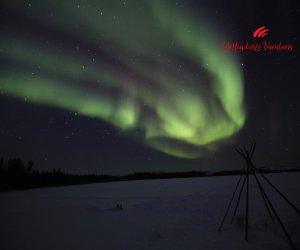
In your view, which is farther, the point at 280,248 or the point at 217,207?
the point at 217,207

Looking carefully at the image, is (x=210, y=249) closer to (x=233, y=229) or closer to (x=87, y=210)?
(x=233, y=229)

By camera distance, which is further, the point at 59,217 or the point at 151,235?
the point at 59,217

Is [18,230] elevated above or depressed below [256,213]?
below

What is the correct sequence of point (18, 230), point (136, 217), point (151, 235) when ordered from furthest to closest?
point (136, 217)
point (18, 230)
point (151, 235)

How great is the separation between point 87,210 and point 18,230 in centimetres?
473

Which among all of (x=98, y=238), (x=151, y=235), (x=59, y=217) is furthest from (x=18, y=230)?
(x=151, y=235)

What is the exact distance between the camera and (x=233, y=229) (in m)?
8.68

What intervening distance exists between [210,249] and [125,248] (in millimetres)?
2672

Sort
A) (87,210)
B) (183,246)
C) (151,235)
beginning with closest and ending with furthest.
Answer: (183,246)
(151,235)
(87,210)

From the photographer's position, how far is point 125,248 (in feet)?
24.7

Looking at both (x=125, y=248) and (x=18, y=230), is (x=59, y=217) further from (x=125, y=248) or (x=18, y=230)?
(x=125, y=248)

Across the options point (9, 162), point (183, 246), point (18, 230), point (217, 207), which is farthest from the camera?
point (9, 162)

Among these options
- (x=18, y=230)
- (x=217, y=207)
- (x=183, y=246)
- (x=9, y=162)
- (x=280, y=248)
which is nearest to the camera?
(x=280, y=248)

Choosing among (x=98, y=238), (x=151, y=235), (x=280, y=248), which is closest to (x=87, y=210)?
(x=98, y=238)
